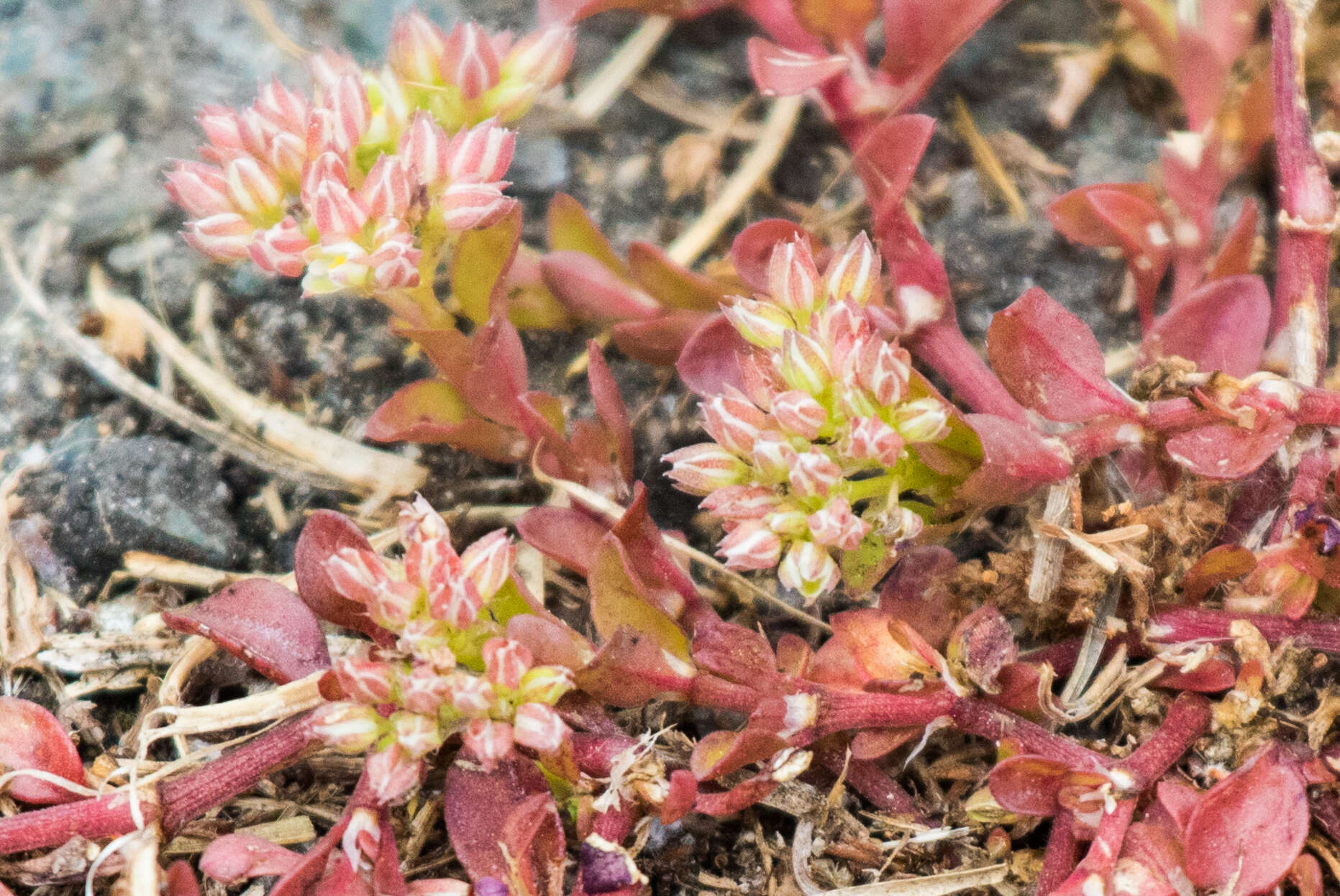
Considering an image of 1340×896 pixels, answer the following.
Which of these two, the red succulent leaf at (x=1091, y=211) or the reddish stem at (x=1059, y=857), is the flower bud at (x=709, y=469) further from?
the red succulent leaf at (x=1091, y=211)

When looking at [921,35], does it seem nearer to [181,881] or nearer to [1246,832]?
[1246,832]

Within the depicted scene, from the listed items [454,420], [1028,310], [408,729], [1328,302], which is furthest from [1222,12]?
[408,729]

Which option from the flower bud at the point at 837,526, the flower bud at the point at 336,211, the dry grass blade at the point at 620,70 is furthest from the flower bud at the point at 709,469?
the dry grass blade at the point at 620,70

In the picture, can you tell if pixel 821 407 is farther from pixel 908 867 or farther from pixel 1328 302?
pixel 1328 302

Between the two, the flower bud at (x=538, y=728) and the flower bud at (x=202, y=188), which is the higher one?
the flower bud at (x=202, y=188)

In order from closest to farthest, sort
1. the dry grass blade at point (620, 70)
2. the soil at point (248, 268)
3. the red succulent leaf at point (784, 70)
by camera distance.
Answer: the red succulent leaf at point (784, 70) → the soil at point (248, 268) → the dry grass blade at point (620, 70)

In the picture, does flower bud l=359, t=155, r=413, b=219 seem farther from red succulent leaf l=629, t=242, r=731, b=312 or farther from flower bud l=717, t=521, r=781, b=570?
flower bud l=717, t=521, r=781, b=570

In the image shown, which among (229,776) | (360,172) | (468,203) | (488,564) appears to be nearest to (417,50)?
(360,172)
